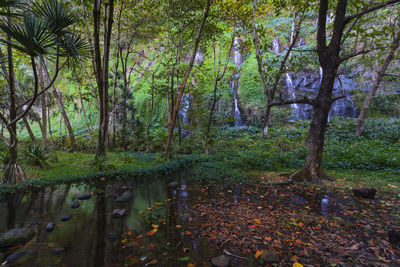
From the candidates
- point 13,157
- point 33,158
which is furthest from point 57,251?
point 33,158

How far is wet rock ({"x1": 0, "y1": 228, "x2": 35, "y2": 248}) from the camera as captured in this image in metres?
2.83

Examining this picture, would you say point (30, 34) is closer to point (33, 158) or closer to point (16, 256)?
point (16, 256)

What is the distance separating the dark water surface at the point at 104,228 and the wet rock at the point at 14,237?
9 cm

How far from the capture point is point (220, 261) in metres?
2.31

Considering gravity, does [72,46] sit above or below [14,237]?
above

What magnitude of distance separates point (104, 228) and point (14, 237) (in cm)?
121

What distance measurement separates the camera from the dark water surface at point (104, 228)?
2.55m

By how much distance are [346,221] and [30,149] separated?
9.48 m

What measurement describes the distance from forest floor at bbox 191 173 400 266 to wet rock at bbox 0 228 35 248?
2608 millimetres

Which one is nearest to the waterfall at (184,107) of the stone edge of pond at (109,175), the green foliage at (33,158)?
the stone edge of pond at (109,175)

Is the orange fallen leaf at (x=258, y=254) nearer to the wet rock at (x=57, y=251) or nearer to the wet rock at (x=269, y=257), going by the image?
the wet rock at (x=269, y=257)

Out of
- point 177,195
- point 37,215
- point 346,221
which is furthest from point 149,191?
point 346,221

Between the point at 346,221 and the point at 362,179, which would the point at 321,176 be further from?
the point at 346,221

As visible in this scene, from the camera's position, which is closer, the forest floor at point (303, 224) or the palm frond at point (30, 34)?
the forest floor at point (303, 224)
